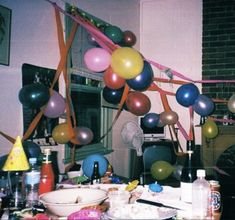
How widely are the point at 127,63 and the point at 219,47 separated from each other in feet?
9.48

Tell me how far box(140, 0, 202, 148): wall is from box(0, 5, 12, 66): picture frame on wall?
9.77 feet

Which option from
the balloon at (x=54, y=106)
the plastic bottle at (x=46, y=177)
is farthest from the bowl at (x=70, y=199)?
the balloon at (x=54, y=106)

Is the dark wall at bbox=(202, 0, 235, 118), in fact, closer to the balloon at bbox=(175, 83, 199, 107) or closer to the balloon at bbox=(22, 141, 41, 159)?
the balloon at bbox=(175, 83, 199, 107)

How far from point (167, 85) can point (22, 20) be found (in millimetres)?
2900

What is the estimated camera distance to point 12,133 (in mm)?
2867

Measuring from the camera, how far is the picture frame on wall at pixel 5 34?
2734 mm

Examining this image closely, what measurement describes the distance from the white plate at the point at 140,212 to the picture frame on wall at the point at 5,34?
215 cm

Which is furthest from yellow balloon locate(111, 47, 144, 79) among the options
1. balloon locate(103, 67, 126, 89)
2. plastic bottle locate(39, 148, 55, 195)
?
plastic bottle locate(39, 148, 55, 195)

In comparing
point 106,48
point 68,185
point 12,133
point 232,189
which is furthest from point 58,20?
point 232,189

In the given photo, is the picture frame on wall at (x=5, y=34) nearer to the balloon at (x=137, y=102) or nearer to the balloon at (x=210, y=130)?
the balloon at (x=137, y=102)

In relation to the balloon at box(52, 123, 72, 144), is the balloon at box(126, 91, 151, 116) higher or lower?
higher

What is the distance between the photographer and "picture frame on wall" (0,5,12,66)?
273 centimetres

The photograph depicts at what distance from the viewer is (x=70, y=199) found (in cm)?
119

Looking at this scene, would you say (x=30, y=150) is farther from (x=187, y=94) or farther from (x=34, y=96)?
(x=187, y=94)
